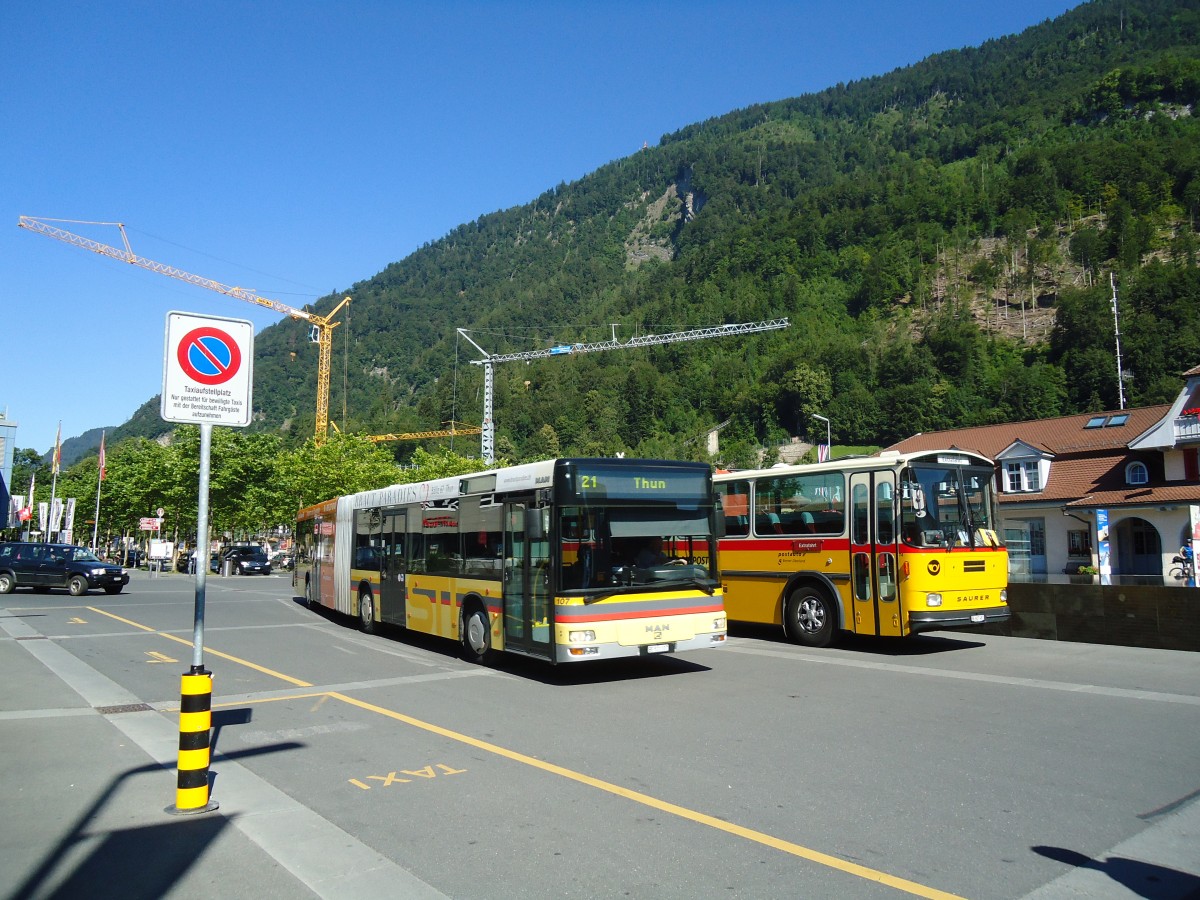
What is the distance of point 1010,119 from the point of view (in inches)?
7657

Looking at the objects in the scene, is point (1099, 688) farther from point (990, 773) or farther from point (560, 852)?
point (560, 852)

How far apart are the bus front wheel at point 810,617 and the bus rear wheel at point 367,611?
821cm

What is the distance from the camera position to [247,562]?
5056 cm

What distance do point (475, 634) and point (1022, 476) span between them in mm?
38326

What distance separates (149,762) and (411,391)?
634 feet

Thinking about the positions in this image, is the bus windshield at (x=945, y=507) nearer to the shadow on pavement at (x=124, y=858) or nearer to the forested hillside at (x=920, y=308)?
the shadow on pavement at (x=124, y=858)

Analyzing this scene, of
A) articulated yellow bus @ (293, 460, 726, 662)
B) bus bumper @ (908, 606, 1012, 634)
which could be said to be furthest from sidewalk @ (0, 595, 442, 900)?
bus bumper @ (908, 606, 1012, 634)

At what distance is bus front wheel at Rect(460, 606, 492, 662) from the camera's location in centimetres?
1298

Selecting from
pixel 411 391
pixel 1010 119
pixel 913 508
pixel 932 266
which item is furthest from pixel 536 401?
pixel 913 508

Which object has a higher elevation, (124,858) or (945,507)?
(945,507)

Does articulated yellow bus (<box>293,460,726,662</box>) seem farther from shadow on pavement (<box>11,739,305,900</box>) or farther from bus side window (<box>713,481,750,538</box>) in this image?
shadow on pavement (<box>11,739,305,900</box>)

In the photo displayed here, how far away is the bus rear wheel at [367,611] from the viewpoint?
17.8 m

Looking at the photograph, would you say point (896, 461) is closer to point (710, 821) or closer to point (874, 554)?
point (874, 554)

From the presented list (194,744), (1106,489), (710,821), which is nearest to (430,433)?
(1106,489)
